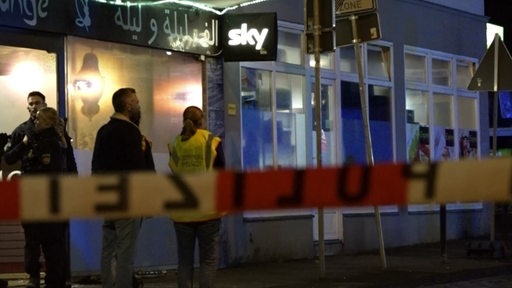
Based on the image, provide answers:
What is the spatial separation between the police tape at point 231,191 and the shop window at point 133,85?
22.6 ft

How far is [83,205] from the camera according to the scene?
13.7 ft

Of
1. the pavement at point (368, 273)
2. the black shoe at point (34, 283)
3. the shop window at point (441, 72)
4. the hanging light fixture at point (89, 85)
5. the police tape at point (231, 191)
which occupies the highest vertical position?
the shop window at point (441, 72)

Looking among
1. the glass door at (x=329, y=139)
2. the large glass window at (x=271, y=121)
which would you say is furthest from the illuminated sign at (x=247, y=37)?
the glass door at (x=329, y=139)

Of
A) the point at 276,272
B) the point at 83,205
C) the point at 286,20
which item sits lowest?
the point at 276,272

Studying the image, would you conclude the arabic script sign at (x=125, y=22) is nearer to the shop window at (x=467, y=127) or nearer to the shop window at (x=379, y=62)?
the shop window at (x=379, y=62)

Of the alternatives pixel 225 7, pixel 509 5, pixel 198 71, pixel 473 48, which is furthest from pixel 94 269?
pixel 509 5

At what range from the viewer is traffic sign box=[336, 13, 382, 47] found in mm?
11582

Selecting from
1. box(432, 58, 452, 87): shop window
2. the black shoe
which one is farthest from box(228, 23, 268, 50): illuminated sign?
box(432, 58, 452, 87): shop window

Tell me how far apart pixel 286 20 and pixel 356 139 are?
2467 millimetres

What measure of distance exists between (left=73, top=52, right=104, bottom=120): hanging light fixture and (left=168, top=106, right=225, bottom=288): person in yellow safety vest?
291 centimetres

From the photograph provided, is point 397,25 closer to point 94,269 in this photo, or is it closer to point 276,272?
point 276,272

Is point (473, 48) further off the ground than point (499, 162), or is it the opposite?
point (473, 48)

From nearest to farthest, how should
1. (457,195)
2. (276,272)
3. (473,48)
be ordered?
(457,195) < (276,272) < (473,48)

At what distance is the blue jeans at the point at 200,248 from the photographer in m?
8.37
